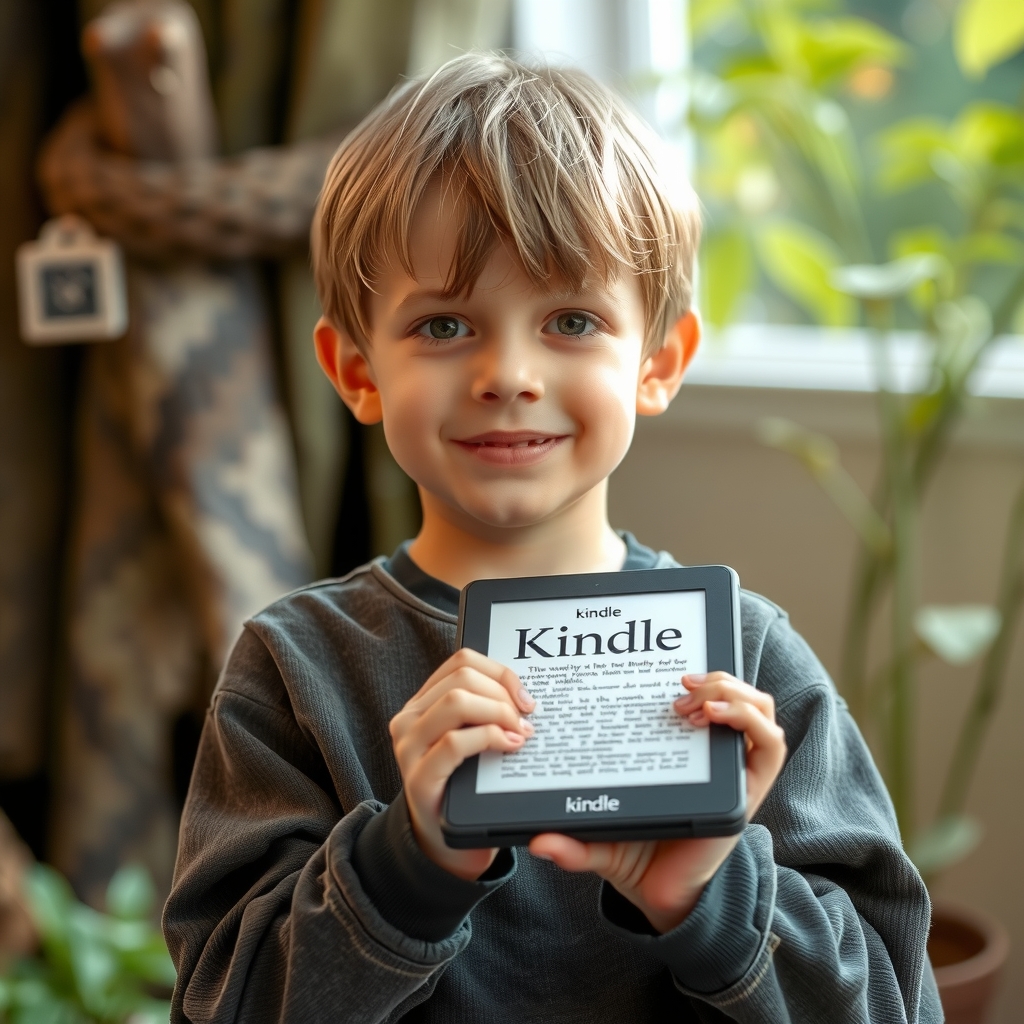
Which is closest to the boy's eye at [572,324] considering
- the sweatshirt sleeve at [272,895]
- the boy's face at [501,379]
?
the boy's face at [501,379]

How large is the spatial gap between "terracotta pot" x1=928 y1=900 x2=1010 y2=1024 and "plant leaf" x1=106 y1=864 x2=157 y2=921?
85cm

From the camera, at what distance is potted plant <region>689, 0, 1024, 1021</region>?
1340 millimetres

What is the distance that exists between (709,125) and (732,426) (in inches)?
15.1

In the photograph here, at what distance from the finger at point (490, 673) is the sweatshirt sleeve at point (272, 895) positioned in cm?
9

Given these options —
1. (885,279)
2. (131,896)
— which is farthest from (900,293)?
(131,896)

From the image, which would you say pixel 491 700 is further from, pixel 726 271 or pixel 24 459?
pixel 24 459

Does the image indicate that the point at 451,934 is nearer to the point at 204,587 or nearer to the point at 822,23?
the point at 204,587

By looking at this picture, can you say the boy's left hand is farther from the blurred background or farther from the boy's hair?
the blurred background

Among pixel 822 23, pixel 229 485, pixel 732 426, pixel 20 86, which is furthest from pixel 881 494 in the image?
pixel 20 86

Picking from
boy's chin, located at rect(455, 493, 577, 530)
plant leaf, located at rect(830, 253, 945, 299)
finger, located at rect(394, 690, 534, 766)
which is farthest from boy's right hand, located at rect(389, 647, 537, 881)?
plant leaf, located at rect(830, 253, 945, 299)

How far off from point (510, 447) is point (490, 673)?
0.15 m

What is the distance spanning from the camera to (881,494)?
1567 mm

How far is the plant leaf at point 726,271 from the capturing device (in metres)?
1.54

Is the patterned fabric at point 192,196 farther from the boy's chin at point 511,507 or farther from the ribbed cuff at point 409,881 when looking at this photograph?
the ribbed cuff at point 409,881
